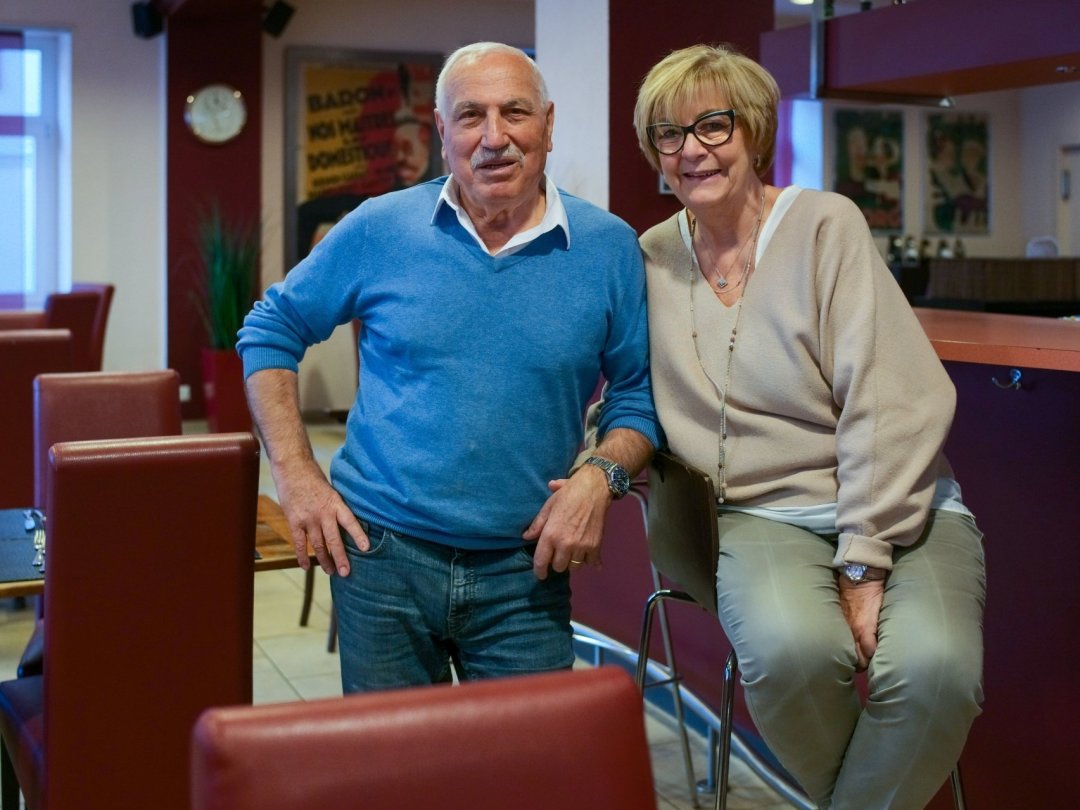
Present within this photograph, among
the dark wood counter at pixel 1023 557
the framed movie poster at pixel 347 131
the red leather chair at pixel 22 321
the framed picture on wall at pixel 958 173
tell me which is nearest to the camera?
the dark wood counter at pixel 1023 557

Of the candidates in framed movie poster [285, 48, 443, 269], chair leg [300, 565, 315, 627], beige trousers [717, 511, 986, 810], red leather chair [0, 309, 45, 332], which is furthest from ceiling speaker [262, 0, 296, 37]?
beige trousers [717, 511, 986, 810]

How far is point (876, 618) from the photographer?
5.95 ft

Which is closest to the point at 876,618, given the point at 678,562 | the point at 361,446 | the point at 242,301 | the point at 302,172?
the point at 678,562

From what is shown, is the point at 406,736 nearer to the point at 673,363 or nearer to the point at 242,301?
the point at 673,363

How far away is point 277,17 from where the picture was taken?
29.5 ft

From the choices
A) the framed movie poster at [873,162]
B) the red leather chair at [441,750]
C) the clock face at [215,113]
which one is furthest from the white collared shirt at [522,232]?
the framed movie poster at [873,162]

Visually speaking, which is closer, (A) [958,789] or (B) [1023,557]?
(A) [958,789]

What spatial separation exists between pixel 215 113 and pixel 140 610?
24.6 feet

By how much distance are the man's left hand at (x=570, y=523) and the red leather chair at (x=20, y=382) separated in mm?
2424

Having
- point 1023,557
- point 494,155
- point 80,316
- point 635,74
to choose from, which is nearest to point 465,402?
point 494,155

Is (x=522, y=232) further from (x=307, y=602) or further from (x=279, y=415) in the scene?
(x=307, y=602)

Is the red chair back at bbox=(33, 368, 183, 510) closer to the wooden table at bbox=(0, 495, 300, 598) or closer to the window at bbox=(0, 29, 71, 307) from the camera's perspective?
the wooden table at bbox=(0, 495, 300, 598)

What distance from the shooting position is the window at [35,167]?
899cm

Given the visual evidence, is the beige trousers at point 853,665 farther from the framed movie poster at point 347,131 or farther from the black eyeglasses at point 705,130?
the framed movie poster at point 347,131
